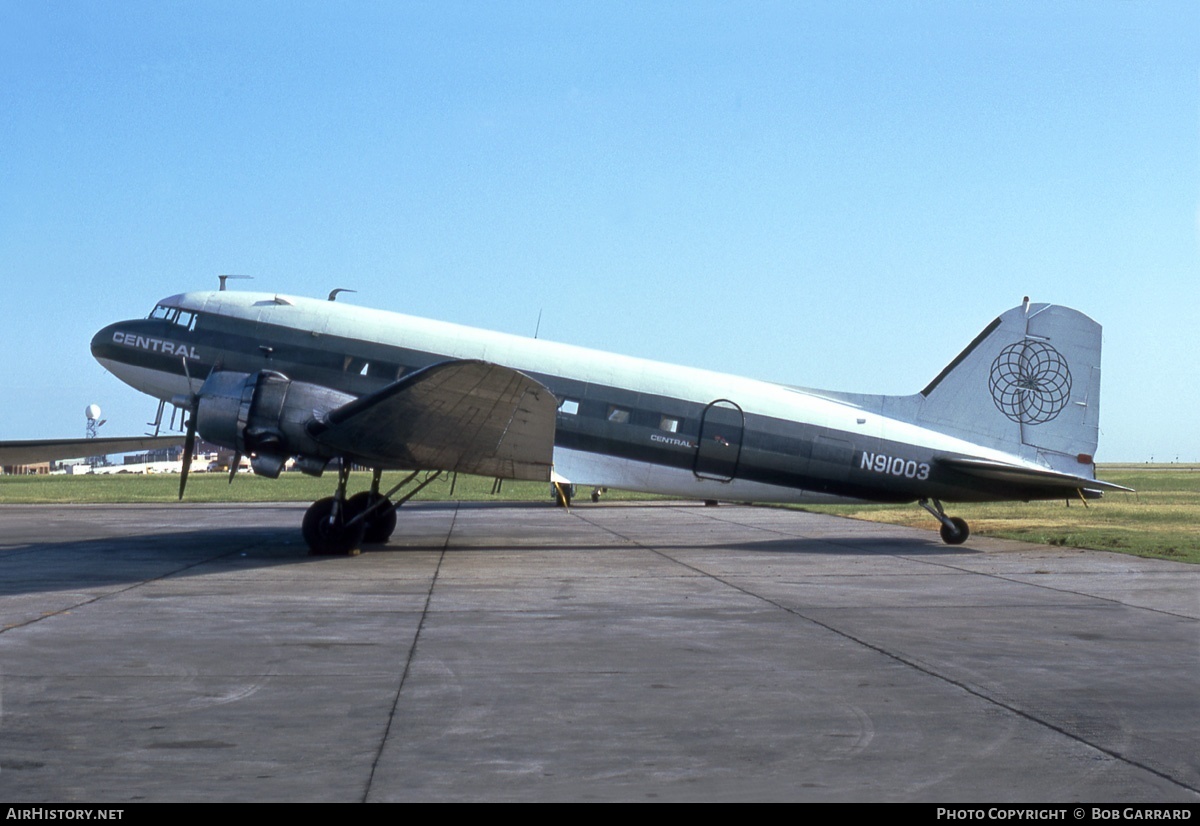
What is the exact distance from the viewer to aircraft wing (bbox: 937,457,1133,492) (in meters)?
17.9

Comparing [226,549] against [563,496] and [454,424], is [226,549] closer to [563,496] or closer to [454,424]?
[454,424]

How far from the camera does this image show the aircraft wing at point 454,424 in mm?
14383

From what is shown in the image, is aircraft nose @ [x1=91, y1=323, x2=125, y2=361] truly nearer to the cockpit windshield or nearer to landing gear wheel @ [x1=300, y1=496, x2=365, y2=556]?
the cockpit windshield

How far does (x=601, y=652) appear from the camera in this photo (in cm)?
884

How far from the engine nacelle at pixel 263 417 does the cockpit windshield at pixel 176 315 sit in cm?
273

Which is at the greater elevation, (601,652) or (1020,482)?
(1020,482)

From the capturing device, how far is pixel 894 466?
1856 centimetres

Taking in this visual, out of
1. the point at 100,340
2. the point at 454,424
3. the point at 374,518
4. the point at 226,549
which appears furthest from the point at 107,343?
the point at 454,424

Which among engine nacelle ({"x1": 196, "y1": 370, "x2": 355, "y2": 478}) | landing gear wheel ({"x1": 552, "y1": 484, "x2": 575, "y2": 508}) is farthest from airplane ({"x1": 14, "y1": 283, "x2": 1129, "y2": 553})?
landing gear wheel ({"x1": 552, "y1": 484, "x2": 575, "y2": 508})

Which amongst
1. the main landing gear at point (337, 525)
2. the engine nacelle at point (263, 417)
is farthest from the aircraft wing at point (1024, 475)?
the engine nacelle at point (263, 417)

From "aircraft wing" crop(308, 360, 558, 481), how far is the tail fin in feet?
23.9

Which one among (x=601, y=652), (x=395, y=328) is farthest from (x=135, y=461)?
(x=601, y=652)

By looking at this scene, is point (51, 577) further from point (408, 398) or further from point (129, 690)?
point (129, 690)
